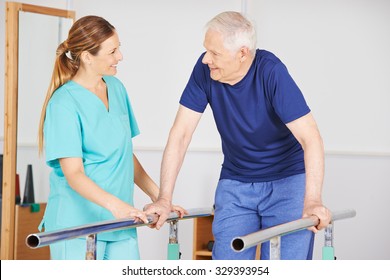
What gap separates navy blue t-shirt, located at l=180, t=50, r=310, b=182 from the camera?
2.36 meters

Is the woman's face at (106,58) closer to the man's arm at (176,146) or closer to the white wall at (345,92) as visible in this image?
the man's arm at (176,146)

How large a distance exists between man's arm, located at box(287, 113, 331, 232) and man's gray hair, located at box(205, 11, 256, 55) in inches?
11.1

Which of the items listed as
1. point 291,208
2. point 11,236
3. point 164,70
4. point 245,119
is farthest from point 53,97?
point 164,70

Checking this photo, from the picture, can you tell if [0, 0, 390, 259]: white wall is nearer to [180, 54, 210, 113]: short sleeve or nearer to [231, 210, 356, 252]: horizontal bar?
[180, 54, 210, 113]: short sleeve

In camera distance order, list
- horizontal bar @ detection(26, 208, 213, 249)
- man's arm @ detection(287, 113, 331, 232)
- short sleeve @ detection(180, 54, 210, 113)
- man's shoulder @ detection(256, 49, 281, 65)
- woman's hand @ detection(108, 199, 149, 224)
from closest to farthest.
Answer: horizontal bar @ detection(26, 208, 213, 249)
woman's hand @ detection(108, 199, 149, 224)
man's arm @ detection(287, 113, 331, 232)
man's shoulder @ detection(256, 49, 281, 65)
short sleeve @ detection(180, 54, 210, 113)

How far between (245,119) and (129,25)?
2558 millimetres

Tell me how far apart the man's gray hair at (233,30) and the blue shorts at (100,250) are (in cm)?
67

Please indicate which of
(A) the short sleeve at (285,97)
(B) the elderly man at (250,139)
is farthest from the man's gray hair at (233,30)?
(A) the short sleeve at (285,97)

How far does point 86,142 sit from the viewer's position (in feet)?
7.64

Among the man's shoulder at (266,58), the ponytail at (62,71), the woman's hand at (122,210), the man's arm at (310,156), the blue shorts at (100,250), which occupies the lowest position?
the blue shorts at (100,250)

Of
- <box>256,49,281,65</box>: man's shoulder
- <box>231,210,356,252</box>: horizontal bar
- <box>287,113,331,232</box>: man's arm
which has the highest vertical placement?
<box>256,49,281,65</box>: man's shoulder

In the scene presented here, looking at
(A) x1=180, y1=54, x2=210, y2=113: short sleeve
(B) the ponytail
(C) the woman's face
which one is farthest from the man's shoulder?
(B) the ponytail

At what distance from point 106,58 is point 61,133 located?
27 cm

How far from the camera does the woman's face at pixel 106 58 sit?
236 centimetres
